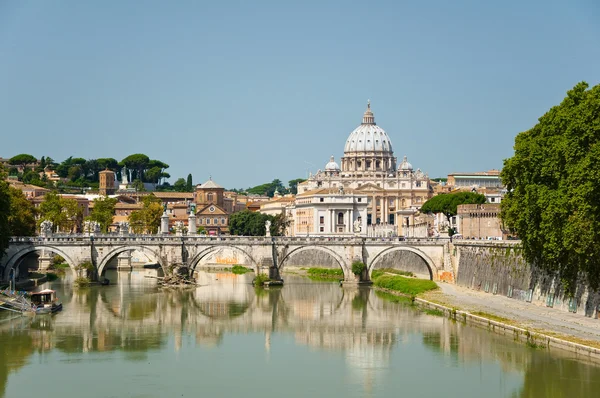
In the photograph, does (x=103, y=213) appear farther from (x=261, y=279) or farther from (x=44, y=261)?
(x=261, y=279)

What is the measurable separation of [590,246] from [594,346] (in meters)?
5.37

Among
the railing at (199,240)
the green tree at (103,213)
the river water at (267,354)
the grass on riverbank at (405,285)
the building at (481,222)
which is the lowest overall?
the river water at (267,354)

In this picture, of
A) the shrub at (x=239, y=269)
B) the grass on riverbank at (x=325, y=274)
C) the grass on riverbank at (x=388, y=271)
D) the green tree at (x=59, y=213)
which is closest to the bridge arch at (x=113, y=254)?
the grass on riverbank at (x=388, y=271)

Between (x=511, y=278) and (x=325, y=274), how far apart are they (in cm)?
3040

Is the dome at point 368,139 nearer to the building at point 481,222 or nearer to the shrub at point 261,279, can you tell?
the building at point 481,222

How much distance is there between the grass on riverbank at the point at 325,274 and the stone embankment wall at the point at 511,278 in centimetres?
1451

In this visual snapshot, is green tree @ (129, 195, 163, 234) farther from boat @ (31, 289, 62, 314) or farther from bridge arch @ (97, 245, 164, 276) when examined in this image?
boat @ (31, 289, 62, 314)

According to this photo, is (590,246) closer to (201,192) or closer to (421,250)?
(421,250)

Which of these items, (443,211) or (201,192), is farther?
(201,192)

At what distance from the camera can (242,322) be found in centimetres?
5156

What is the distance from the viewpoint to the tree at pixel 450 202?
9836cm

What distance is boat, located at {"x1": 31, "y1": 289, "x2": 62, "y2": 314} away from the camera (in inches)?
2028

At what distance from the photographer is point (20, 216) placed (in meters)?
74.8

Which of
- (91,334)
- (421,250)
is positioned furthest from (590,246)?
(421,250)
